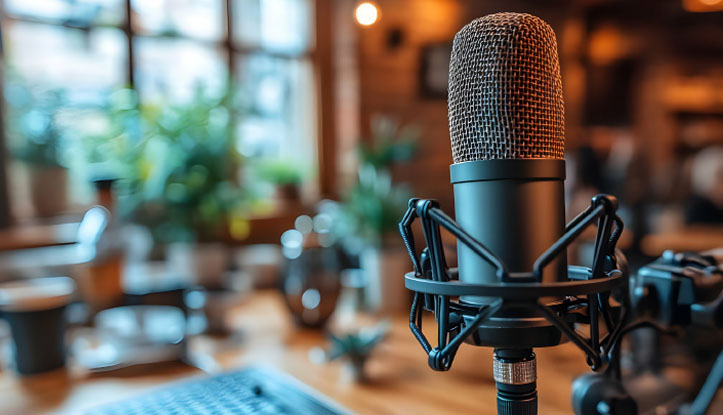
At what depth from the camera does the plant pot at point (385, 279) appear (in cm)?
153

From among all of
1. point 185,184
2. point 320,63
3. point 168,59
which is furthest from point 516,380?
point 320,63

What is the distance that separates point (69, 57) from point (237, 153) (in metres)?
0.90

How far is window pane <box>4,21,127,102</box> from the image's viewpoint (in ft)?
7.00

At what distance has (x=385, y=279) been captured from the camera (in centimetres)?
157

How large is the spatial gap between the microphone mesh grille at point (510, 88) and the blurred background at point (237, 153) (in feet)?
0.19

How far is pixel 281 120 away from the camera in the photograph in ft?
10.4

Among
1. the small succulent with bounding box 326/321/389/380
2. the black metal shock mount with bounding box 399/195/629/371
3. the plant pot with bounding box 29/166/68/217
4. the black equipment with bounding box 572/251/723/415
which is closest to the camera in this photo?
the black metal shock mount with bounding box 399/195/629/371

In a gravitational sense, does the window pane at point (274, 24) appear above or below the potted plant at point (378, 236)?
above

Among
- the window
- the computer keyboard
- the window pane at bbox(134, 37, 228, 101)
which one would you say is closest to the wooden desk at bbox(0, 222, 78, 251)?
the window

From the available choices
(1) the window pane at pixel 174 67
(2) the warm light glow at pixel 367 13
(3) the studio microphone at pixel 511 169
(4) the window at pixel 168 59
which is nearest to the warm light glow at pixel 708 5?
(2) the warm light glow at pixel 367 13

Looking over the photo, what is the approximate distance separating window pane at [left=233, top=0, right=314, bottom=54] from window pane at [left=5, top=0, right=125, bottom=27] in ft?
2.08

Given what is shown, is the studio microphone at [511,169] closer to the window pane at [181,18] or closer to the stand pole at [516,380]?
the stand pole at [516,380]

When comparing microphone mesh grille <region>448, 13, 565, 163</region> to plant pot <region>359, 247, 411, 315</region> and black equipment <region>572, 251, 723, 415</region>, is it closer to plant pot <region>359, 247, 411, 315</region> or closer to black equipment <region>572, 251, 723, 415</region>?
black equipment <region>572, 251, 723, 415</region>

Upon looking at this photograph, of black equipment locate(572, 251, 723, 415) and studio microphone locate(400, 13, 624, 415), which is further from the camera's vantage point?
black equipment locate(572, 251, 723, 415)
